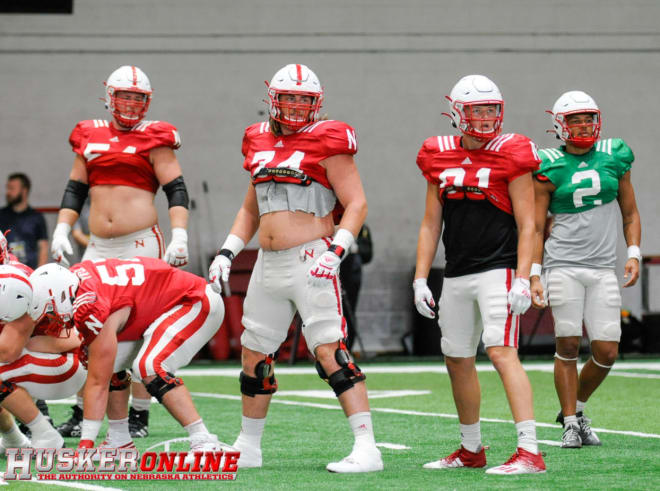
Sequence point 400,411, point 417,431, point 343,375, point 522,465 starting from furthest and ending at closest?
point 400,411 < point 417,431 < point 343,375 < point 522,465

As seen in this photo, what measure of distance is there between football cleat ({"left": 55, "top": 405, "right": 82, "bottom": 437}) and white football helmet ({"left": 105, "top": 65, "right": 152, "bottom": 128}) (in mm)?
1597

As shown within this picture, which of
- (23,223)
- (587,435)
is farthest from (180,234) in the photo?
(23,223)

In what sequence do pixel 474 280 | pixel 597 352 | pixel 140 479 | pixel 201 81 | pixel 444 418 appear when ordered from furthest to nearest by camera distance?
pixel 201 81 → pixel 444 418 → pixel 597 352 → pixel 474 280 → pixel 140 479

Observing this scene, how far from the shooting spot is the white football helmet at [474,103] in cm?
516

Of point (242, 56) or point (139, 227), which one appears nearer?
point (139, 227)

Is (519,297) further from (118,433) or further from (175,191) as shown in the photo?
(175,191)

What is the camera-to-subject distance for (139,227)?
6.52 m

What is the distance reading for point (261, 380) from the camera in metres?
5.27

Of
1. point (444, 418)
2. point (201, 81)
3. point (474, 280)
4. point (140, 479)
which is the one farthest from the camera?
point (201, 81)

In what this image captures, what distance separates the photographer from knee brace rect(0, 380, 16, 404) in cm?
535

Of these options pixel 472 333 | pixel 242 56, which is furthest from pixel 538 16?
pixel 472 333

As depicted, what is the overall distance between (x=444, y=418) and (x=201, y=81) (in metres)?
7.45

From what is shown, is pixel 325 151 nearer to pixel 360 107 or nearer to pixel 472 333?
pixel 472 333

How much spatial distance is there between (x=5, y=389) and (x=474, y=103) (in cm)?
241
